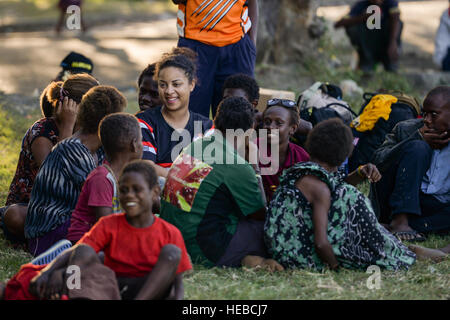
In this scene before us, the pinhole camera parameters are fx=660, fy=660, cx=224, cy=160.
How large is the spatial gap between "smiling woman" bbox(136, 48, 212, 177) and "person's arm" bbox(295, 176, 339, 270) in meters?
1.28

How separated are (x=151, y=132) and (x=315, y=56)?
244 inches

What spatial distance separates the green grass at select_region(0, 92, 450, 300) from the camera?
140 inches

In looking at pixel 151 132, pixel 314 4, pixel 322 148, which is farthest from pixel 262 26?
pixel 322 148

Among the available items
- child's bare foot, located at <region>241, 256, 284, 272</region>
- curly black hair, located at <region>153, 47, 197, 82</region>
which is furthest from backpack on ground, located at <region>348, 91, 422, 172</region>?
child's bare foot, located at <region>241, 256, 284, 272</region>

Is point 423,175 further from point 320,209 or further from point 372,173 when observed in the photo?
point 320,209

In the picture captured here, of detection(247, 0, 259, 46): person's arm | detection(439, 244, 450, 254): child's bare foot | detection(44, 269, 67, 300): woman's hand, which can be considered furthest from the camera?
detection(247, 0, 259, 46): person's arm

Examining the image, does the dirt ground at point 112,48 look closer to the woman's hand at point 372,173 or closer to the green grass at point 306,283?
the woman's hand at point 372,173

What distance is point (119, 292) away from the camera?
3.29 meters

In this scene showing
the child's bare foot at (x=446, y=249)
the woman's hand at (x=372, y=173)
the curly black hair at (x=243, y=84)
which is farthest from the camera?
the curly black hair at (x=243, y=84)

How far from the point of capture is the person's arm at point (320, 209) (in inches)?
150

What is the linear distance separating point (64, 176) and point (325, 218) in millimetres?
1605

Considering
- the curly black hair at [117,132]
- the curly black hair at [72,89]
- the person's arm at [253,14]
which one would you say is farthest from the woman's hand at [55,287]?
the person's arm at [253,14]

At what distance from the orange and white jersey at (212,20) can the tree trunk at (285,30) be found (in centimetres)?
440

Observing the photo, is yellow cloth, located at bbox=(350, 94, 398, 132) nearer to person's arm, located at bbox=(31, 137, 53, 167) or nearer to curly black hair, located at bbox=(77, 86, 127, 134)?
curly black hair, located at bbox=(77, 86, 127, 134)
